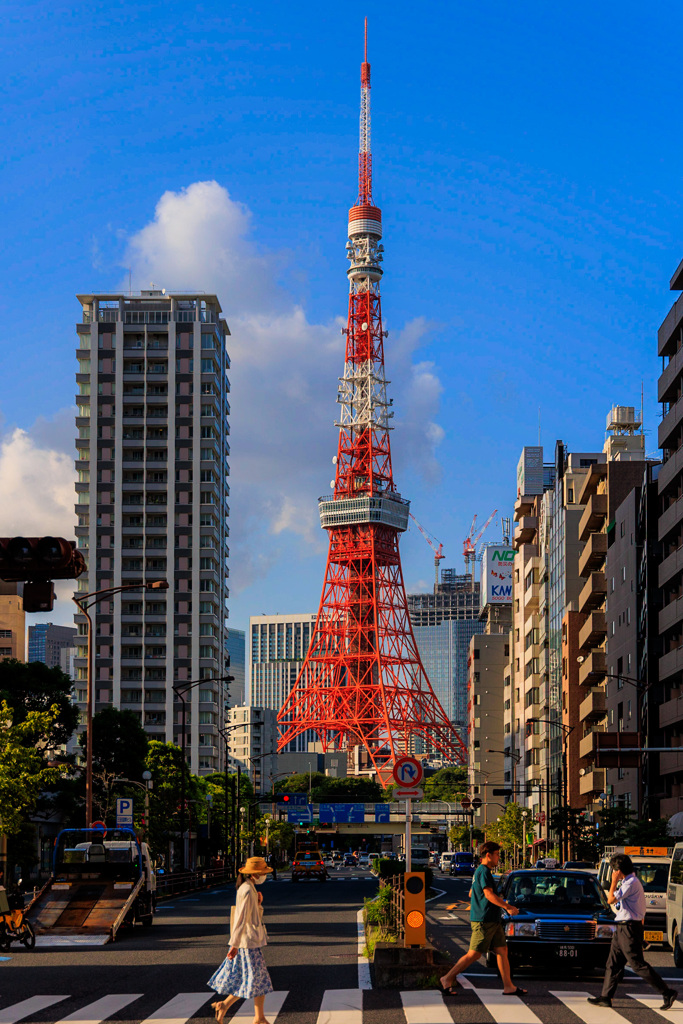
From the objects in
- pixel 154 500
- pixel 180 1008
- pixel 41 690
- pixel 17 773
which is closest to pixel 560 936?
pixel 180 1008

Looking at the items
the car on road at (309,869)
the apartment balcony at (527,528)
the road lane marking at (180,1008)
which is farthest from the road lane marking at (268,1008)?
the apartment balcony at (527,528)

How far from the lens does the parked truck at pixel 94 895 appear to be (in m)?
26.2

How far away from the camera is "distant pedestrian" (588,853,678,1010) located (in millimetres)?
14453

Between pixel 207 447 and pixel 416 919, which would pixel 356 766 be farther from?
pixel 416 919

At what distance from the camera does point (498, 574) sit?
157 metres

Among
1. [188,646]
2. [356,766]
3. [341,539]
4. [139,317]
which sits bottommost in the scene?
[356,766]

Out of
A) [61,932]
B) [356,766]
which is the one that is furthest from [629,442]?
[356,766]

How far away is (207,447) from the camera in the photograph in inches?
5059

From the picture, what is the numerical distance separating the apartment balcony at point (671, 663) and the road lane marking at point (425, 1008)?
149ft

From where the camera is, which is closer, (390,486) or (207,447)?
(207,447)

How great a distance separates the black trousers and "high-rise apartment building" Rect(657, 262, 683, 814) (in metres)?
45.0

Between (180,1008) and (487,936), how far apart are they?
360 cm

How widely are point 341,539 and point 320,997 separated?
124 m

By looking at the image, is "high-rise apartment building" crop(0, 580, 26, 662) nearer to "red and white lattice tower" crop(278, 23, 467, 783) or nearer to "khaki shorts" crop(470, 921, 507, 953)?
"red and white lattice tower" crop(278, 23, 467, 783)
